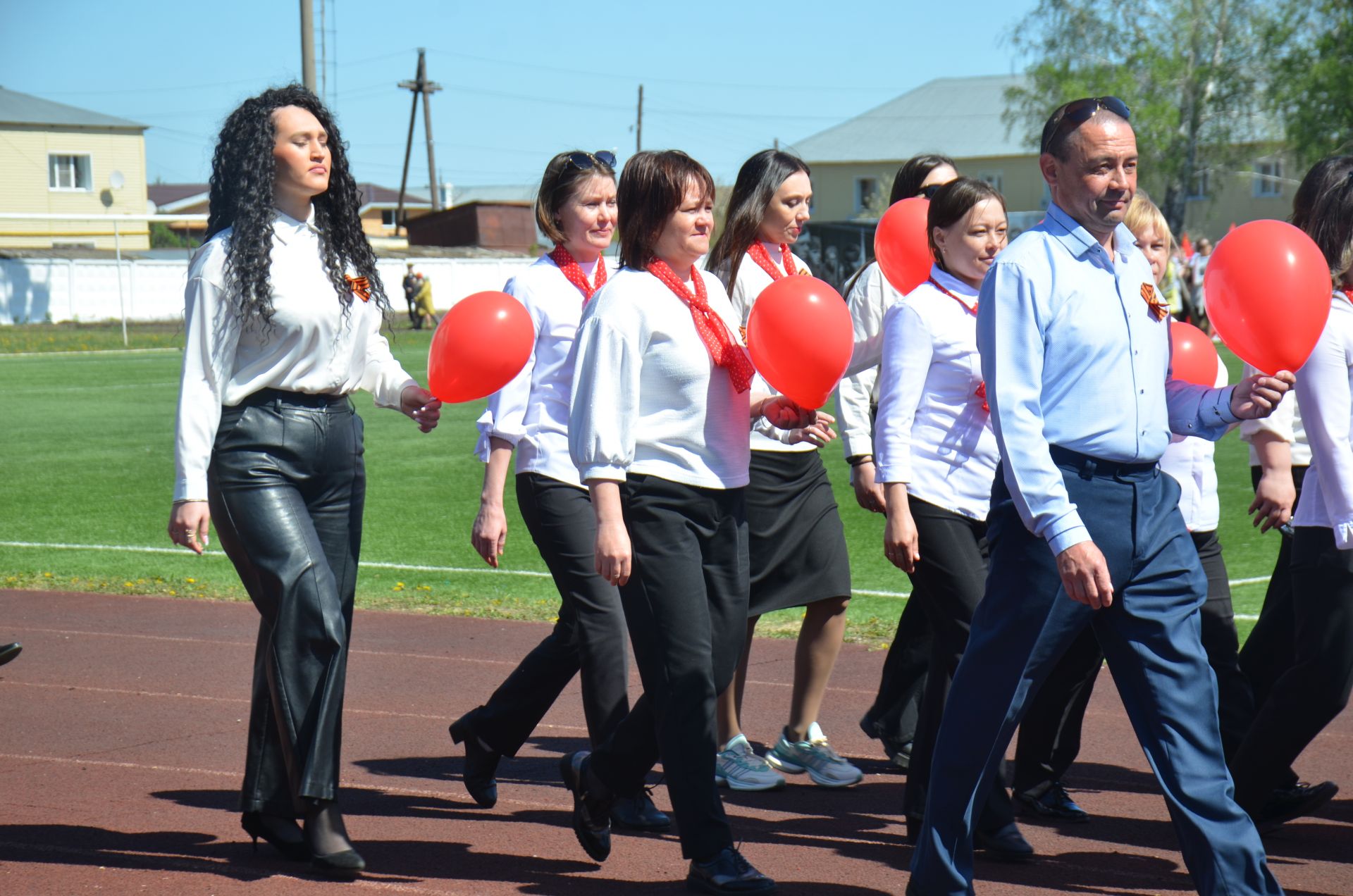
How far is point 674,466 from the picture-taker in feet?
13.8

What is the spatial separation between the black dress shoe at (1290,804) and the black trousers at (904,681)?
1.28 metres

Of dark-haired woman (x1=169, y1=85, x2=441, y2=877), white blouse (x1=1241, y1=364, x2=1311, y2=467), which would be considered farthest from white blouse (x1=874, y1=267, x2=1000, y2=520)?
dark-haired woman (x1=169, y1=85, x2=441, y2=877)

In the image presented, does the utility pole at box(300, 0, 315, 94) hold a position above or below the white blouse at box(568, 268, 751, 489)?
above

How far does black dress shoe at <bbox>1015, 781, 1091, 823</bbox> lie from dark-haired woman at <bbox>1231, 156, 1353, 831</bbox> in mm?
585

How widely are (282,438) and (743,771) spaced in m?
2.08

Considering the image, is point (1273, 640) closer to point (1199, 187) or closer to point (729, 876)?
point (729, 876)

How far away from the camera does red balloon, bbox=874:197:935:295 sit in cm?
543

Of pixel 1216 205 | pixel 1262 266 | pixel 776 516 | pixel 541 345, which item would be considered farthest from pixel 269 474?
pixel 1216 205

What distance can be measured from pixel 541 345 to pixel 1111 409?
2073 mm

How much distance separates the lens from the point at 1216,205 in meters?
73.3

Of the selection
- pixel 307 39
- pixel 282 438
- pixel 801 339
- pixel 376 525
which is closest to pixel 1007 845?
pixel 801 339

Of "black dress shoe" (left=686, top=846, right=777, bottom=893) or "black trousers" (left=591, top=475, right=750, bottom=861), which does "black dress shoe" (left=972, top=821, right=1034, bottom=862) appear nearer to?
"black dress shoe" (left=686, top=846, right=777, bottom=893)

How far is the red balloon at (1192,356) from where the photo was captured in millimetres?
5082

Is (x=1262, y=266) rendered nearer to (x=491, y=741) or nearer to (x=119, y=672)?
(x=491, y=741)
